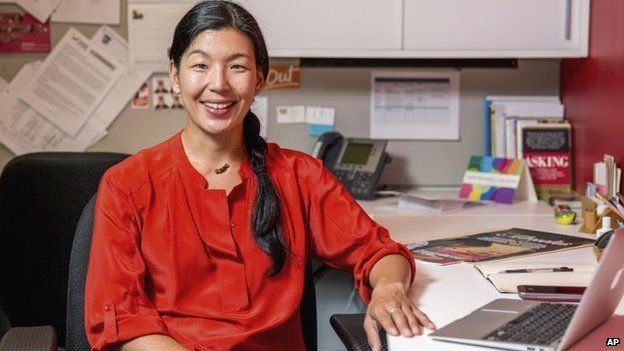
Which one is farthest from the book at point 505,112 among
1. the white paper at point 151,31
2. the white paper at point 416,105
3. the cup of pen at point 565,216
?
the white paper at point 151,31

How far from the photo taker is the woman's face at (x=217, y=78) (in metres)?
1.54

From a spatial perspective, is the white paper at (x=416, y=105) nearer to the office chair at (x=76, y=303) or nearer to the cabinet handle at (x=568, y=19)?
the cabinet handle at (x=568, y=19)

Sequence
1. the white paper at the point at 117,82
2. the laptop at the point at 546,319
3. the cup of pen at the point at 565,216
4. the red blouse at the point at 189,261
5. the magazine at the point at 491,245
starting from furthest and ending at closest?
the white paper at the point at 117,82 → the cup of pen at the point at 565,216 → the magazine at the point at 491,245 → the red blouse at the point at 189,261 → the laptop at the point at 546,319

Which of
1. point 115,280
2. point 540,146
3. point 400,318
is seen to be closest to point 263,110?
point 540,146

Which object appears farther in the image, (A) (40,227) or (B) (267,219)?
(A) (40,227)

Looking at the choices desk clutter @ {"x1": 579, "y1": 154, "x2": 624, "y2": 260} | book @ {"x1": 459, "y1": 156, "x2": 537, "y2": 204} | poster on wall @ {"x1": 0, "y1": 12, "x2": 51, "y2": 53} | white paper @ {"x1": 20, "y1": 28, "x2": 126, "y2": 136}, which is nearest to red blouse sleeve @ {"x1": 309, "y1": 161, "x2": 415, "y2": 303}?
desk clutter @ {"x1": 579, "y1": 154, "x2": 624, "y2": 260}

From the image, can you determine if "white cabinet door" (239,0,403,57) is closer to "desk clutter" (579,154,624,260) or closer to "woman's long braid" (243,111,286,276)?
"desk clutter" (579,154,624,260)

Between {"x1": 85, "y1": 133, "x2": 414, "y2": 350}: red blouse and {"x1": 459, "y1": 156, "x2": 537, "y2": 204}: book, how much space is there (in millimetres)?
1040

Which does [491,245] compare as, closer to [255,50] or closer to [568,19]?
[255,50]

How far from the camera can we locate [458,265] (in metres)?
1.76

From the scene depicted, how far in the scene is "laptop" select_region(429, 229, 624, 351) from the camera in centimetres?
116

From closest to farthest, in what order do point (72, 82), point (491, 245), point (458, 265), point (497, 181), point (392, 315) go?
point (392, 315) < point (458, 265) < point (491, 245) < point (497, 181) < point (72, 82)

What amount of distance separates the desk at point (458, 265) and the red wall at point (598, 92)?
222mm

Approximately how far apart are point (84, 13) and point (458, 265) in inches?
60.5
